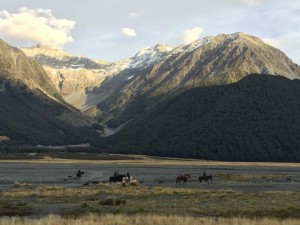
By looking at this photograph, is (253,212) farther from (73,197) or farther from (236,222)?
(73,197)

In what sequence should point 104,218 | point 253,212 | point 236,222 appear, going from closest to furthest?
point 236,222
point 104,218
point 253,212

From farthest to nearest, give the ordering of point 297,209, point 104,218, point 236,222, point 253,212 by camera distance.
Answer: point 297,209 < point 253,212 < point 104,218 < point 236,222

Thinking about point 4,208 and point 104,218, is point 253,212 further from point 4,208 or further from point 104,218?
point 4,208

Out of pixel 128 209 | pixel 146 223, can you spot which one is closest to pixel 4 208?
pixel 128 209

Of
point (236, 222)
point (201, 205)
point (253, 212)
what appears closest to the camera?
point (236, 222)

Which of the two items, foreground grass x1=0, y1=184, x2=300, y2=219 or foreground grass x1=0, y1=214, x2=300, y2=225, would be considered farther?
foreground grass x1=0, y1=184, x2=300, y2=219

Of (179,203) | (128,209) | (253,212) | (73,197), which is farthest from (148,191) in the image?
(253,212)

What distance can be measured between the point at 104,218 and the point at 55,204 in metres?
15.8

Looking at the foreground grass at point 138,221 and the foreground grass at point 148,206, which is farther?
the foreground grass at point 148,206

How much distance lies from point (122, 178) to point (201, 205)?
4364cm

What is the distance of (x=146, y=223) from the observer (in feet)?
112

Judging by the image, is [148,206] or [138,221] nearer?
[138,221]

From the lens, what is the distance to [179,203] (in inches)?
2014

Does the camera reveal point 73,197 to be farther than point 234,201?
Yes
